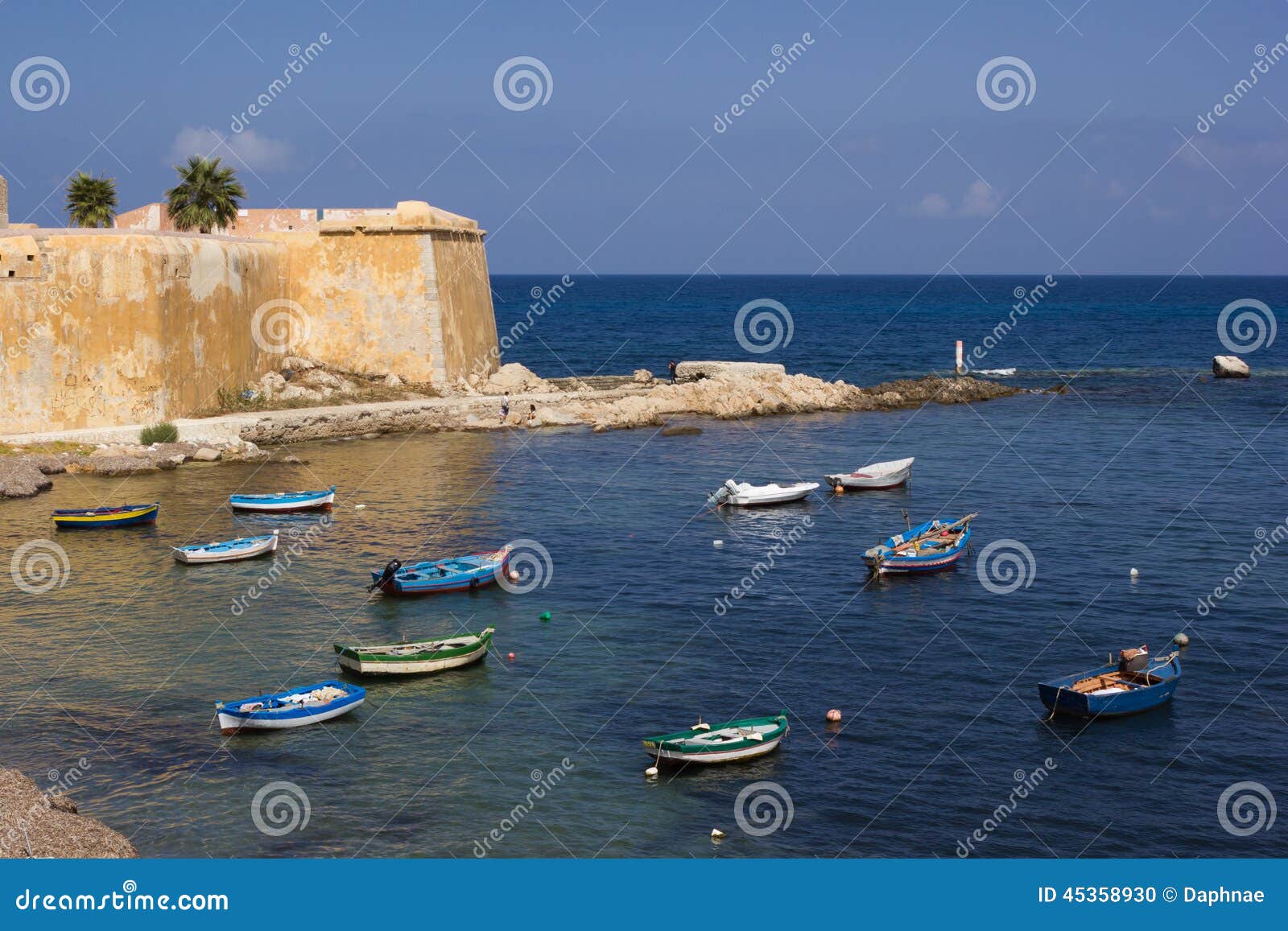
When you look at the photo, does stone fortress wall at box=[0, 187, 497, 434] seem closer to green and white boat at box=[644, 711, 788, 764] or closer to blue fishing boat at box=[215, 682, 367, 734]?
blue fishing boat at box=[215, 682, 367, 734]

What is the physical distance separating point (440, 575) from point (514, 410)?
22.1m

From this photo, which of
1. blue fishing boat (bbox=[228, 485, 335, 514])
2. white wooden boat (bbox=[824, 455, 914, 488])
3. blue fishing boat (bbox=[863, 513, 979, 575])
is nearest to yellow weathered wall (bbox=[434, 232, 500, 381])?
blue fishing boat (bbox=[228, 485, 335, 514])

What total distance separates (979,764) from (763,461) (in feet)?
76.3

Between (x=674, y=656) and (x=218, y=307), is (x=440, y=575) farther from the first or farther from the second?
(x=218, y=307)

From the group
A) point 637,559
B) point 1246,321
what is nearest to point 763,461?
point 637,559

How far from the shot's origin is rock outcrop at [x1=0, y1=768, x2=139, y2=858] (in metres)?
11.9

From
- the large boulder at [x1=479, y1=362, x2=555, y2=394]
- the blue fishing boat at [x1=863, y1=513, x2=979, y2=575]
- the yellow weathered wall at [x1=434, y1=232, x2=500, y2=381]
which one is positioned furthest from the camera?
the large boulder at [x1=479, y1=362, x2=555, y2=394]

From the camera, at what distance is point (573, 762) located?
1778 centimetres

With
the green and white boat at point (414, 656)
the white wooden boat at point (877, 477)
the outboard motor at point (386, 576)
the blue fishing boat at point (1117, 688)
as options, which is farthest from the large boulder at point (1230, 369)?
the green and white boat at point (414, 656)

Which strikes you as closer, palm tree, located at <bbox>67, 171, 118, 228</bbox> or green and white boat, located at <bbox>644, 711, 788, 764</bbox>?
green and white boat, located at <bbox>644, 711, 788, 764</bbox>

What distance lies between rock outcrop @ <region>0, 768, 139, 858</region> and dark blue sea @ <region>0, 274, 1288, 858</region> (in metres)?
1.44

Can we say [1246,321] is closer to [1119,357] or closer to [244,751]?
[1119,357]

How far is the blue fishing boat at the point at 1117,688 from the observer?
19.5 meters

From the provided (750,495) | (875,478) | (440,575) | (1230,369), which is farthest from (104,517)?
(1230,369)
